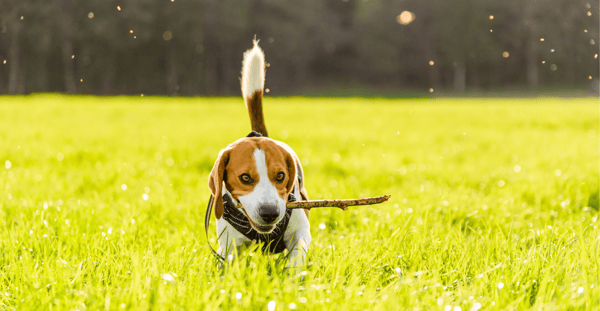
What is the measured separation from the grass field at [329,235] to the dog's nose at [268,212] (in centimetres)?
32

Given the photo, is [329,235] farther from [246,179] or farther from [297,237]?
[246,179]

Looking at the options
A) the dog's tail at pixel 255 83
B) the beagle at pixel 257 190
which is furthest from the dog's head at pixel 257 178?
the dog's tail at pixel 255 83

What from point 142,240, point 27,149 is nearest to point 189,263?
point 142,240

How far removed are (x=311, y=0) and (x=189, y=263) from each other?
4745 centimetres

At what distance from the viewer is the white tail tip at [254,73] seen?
2294 millimetres

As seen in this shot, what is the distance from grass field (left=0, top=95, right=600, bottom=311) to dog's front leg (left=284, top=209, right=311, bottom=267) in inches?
3.2

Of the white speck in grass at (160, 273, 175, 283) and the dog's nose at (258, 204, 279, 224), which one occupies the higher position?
the dog's nose at (258, 204, 279, 224)

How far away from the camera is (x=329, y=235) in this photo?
10.3 ft

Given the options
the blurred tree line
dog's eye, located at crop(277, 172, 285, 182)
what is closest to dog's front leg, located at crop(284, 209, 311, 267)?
dog's eye, located at crop(277, 172, 285, 182)

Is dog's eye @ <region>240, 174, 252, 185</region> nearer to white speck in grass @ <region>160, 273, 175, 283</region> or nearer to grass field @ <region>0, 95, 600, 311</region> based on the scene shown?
grass field @ <region>0, 95, 600, 311</region>

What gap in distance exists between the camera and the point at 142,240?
2.67 metres

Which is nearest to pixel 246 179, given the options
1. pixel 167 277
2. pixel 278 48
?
pixel 167 277

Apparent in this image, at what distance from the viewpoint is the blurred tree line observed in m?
35.7

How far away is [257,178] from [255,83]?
2.16ft
